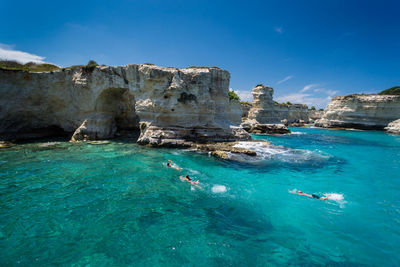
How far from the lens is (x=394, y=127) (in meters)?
39.8

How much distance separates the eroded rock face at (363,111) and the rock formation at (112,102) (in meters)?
42.9

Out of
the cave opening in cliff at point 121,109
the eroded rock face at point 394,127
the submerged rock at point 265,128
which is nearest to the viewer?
the cave opening in cliff at point 121,109

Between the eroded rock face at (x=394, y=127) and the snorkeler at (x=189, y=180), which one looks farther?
the eroded rock face at (x=394, y=127)

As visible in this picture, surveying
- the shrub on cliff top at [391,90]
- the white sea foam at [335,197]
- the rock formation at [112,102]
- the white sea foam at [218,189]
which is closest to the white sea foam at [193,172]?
the white sea foam at [218,189]

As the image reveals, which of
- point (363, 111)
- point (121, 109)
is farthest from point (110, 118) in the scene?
point (363, 111)

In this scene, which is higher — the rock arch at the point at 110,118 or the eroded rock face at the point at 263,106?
the eroded rock face at the point at 263,106

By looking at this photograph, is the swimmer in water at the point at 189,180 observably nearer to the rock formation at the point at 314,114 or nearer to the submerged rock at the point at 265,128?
the submerged rock at the point at 265,128

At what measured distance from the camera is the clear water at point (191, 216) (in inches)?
196

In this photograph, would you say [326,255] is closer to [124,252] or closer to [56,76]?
[124,252]

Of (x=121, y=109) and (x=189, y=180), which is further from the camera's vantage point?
(x=121, y=109)

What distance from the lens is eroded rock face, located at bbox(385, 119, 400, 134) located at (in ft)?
127

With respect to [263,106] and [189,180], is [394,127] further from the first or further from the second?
[189,180]

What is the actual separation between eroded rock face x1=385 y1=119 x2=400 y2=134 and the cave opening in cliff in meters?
54.2

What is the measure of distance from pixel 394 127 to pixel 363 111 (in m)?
7.37
